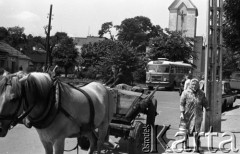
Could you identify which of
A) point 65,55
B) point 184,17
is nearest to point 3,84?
point 65,55

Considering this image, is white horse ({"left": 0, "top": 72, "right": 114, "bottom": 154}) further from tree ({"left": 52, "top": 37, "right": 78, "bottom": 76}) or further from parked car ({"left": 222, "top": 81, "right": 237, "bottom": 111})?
tree ({"left": 52, "top": 37, "right": 78, "bottom": 76})

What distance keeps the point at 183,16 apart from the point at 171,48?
24.2 meters

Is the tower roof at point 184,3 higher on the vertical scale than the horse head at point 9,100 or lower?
higher

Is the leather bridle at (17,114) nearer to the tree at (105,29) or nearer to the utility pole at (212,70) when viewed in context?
the utility pole at (212,70)

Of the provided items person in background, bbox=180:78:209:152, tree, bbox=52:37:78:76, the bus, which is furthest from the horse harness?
tree, bbox=52:37:78:76

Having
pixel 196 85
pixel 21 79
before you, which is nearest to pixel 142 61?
pixel 196 85

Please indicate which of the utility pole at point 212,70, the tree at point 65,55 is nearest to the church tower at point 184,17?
the tree at point 65,55

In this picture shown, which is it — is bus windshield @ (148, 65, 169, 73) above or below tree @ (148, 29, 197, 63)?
below

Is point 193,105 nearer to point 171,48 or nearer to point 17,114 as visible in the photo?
point 17,114

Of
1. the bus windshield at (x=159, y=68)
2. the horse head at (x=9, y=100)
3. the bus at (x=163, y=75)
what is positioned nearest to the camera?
the horse head at (x=9, y=100)

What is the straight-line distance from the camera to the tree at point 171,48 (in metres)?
49.4

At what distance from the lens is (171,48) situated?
49375 millimetres

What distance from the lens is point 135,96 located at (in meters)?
7.50

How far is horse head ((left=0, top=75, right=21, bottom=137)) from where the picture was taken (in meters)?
3.85
